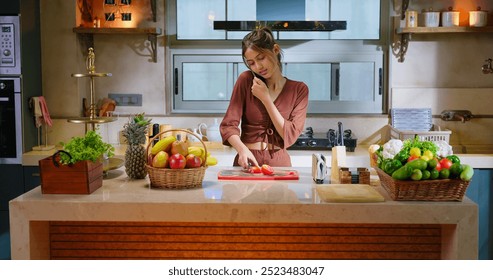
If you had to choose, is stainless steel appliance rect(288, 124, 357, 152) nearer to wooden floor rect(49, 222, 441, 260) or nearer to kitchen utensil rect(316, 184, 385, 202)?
kitchen utensil rect(316, 184, 385, 202)

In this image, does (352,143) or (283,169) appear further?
(352,143)

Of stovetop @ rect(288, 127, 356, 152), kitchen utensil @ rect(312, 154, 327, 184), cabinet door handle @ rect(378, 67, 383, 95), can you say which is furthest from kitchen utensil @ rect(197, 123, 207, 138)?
kitchen utensil @ rect(312, 154, 327, 184)

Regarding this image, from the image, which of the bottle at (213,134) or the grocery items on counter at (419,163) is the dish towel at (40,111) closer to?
the bottle at (213,134)

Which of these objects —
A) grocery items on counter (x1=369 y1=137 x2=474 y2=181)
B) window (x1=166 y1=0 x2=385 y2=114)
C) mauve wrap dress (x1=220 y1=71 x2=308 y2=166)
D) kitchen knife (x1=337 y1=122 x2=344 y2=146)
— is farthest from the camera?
window (x1=166 y1=0 x2=385 y2=114)

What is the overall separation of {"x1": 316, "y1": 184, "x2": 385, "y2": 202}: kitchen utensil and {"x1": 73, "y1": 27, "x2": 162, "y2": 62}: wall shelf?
261 centimetres

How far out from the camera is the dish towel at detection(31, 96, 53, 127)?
4.77 m

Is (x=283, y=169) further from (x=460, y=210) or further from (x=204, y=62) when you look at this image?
(x=204, y=62)

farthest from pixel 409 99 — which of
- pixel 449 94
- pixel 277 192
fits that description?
pixel 277 192

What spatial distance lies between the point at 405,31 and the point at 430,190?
2.54m

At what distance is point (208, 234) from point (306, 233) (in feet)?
1.37

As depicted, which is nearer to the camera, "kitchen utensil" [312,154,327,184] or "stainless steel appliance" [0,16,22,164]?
"kitchen utensil" [312,154,327,184]

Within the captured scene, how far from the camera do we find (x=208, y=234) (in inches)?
108

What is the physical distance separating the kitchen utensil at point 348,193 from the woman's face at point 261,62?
2.67 feet

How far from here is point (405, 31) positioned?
489cm
